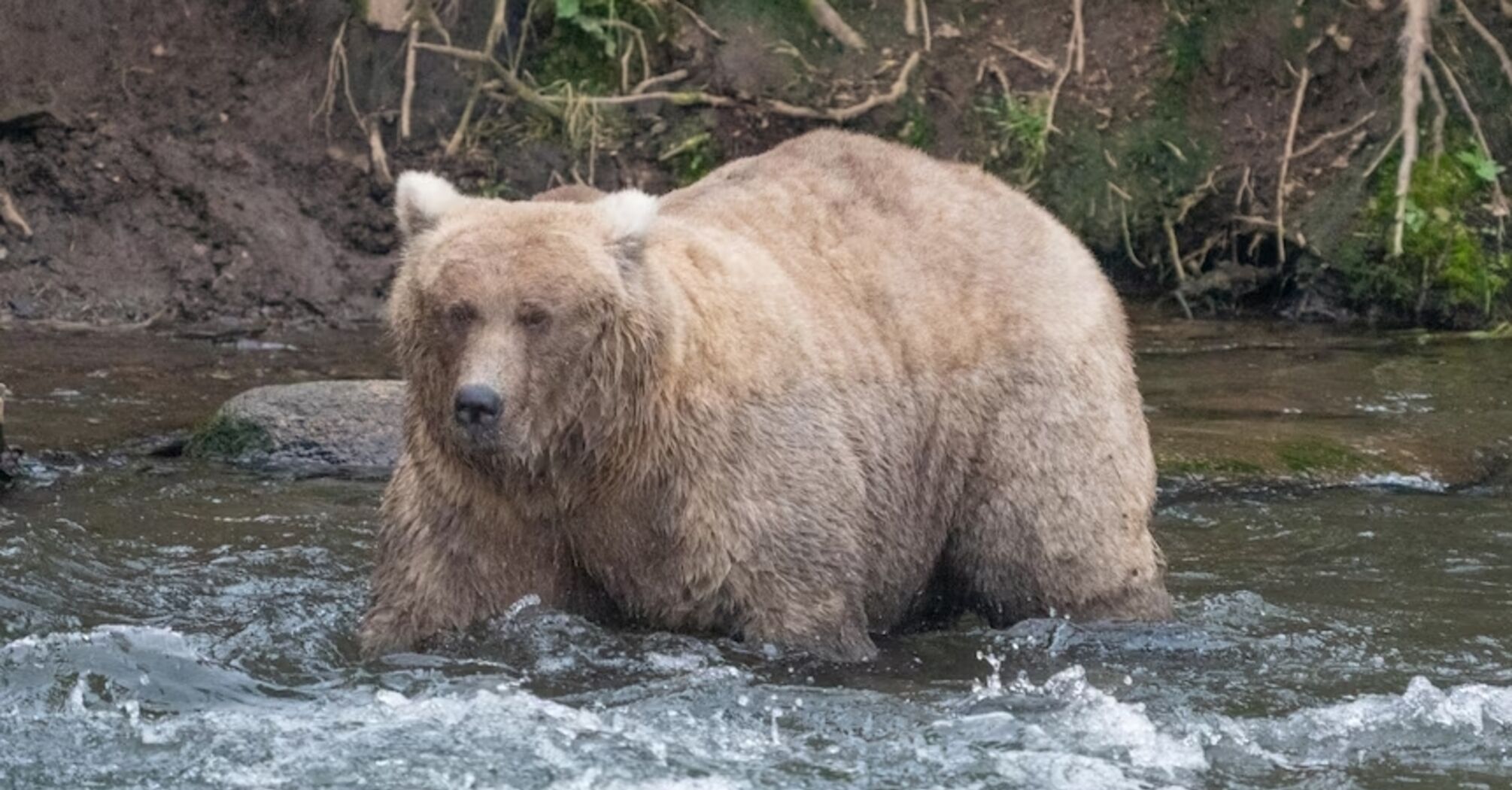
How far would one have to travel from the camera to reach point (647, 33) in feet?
43.4

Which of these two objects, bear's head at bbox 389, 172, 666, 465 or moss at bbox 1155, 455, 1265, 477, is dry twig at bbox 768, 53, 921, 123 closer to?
moss at bbox 1155, 455, 1265, 477

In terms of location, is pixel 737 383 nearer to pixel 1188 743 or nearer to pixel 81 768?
pixel 1188 743

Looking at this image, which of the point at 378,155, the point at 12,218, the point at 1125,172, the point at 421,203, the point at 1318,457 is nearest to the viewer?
the point at 421,203

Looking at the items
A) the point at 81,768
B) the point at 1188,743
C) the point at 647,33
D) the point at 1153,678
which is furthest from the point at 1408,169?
the point at 81,768

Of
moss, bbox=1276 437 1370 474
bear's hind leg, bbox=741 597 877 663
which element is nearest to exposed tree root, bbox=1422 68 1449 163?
moss, bbox=1276 437 1370 474

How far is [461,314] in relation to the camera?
18.6 feet

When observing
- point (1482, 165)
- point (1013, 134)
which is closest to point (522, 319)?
point (1013, 134)

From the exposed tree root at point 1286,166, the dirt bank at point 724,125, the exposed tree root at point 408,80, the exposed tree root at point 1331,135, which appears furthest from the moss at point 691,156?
the exposed tree root at point 1331,135

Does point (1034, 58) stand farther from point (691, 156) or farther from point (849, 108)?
point (691, 156)

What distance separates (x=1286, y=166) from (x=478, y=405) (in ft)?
27.3

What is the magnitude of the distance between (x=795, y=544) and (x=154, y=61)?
8.04 meters

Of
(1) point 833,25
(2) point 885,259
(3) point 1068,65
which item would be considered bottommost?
(2) point 885,259

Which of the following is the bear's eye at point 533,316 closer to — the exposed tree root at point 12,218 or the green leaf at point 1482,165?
the exposed tree root at point 12,218

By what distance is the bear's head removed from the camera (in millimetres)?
5656
